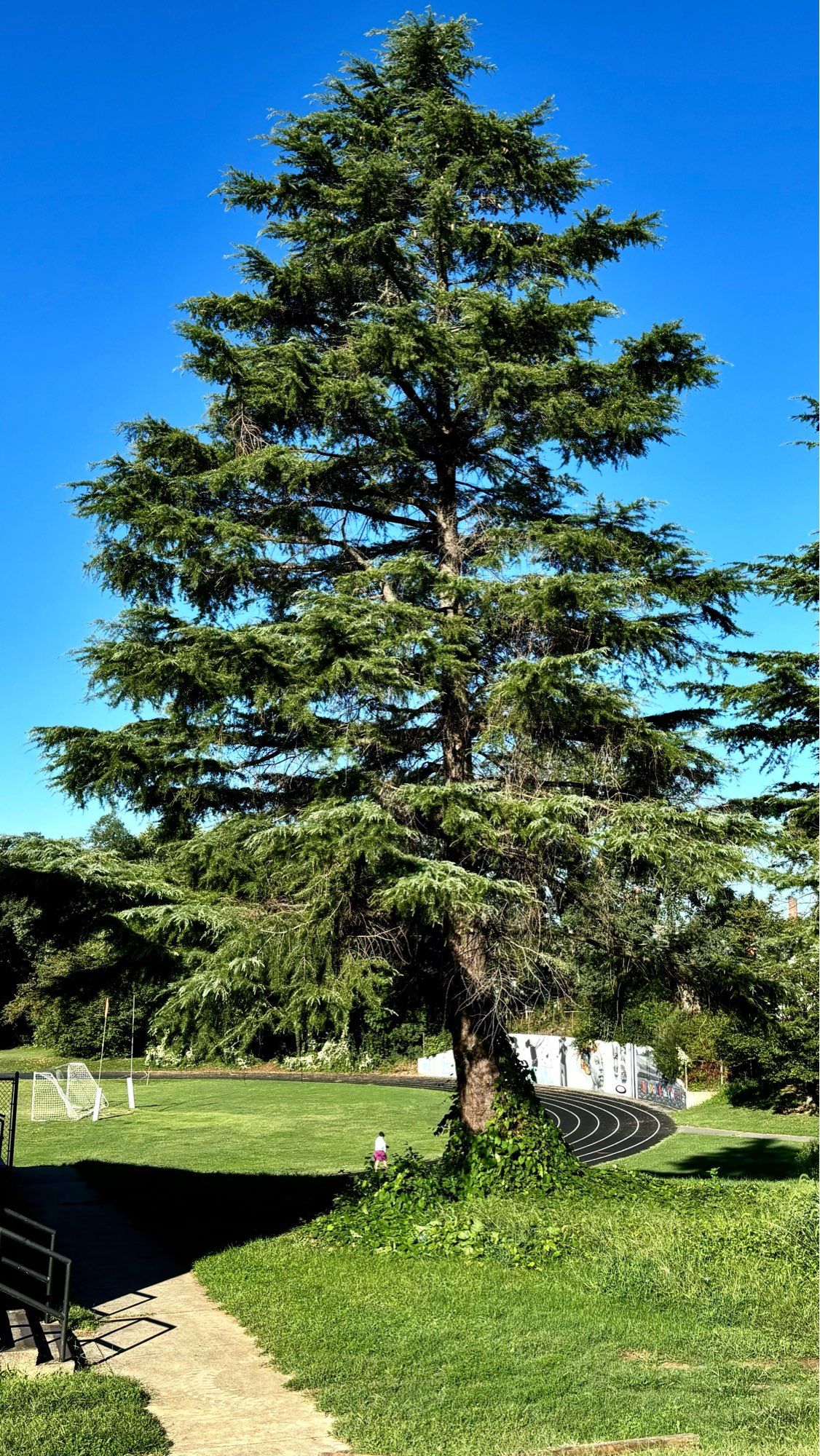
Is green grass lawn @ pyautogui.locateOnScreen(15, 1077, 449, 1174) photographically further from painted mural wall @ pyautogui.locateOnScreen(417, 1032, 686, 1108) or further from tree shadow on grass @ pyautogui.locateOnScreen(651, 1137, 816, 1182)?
tree shadow on grass @ pyautogui.locateOnScreen(651, 1137, 816, 1182)

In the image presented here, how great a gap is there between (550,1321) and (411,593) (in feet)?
28.0

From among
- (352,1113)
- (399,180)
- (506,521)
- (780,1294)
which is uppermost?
(399,180)

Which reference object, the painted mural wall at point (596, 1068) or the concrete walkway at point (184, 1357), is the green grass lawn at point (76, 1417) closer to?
the concrete walkway at point (184, 1357)

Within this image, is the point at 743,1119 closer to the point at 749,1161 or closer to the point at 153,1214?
the point at 749,1161

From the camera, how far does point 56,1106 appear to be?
38000 mm

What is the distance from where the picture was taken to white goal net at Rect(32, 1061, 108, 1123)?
35844 mm

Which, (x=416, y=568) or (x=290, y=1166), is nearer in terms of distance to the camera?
(x=416, y=568)

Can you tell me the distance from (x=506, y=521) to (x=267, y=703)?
4.70 m

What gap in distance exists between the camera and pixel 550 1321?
30.9 ft

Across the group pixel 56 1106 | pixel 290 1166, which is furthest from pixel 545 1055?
pixel 290 1166

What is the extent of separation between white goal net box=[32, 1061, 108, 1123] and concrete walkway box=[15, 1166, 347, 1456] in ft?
74.7

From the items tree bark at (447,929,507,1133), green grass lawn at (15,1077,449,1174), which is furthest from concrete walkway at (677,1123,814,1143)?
tree bark at (447,929,507,1133)

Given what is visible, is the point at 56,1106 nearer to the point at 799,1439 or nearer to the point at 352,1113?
the point at 352,1113

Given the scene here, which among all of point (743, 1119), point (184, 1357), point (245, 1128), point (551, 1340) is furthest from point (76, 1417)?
point (743, 1119)
